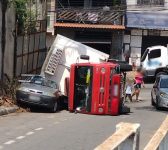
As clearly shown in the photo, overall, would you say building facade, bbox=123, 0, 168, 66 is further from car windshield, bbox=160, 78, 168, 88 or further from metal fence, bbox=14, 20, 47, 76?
car windshield, bbox=160, 78, 168, 88

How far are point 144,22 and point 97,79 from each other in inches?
771

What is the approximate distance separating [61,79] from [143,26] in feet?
56.2

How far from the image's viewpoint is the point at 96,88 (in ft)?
70.9

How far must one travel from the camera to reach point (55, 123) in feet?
57.7

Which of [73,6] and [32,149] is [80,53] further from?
[73,6]

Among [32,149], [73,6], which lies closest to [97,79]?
[32,149]

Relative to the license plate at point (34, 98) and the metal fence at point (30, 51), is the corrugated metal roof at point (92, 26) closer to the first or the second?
the metal fence at point (30, 51)

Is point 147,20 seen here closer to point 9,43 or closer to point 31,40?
point 31,40

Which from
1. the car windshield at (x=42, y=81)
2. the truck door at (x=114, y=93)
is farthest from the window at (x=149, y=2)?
the truck door at (x=114, y=93)

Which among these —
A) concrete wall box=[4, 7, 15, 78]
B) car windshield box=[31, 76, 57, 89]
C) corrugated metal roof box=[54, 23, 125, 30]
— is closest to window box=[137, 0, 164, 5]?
corrugated metal roof box=[54, 23, 125, 30]

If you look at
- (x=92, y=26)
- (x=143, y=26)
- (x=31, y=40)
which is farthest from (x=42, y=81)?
(x=143, y=26)

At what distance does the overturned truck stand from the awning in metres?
13.9

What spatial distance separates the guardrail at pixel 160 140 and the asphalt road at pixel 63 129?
21.6ft

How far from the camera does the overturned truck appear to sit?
21.1m
